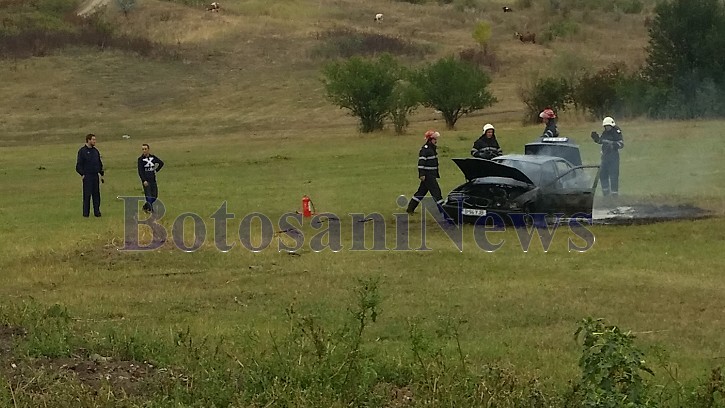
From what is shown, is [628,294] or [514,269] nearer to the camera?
[628,294]

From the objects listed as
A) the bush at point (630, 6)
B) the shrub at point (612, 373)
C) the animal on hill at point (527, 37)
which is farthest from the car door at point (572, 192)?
the bush at point (630, 6)

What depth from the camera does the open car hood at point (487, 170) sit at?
1620 centimetres

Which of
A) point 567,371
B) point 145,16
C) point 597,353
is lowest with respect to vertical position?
point 567,371

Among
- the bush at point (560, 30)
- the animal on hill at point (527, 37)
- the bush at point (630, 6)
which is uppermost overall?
the bush at point (630, 6)

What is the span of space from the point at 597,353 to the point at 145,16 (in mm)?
76486

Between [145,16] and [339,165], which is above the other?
[145,16]

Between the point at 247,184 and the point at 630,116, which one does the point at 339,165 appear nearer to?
the point at 247,184

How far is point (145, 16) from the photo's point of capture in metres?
78.6

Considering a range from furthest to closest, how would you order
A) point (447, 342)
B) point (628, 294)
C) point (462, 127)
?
point (462, 127) → point (628, 294) → point (447, 342)

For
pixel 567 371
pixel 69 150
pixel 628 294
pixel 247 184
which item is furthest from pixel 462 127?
pixel 567 371

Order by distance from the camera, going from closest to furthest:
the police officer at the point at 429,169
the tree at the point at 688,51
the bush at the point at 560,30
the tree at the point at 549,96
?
the police officer at the point at 429,169 → the tree at the point at 688,51 → the tree at the point at 549,96 → the bush at the point at 560,30

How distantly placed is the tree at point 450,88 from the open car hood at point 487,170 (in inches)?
1136

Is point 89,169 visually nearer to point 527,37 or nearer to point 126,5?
point 527,37

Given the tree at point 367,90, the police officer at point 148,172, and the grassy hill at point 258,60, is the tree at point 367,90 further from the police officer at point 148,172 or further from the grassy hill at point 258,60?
the police officer at point 148,172
